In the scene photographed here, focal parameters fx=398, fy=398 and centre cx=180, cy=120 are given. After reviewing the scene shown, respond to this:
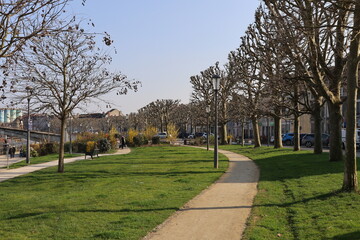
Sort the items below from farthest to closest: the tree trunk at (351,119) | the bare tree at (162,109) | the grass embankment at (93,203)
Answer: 1. the bare tree at (162,109)
2. the tree trunk at (351,119)
3. the grass embankment at (93,203)

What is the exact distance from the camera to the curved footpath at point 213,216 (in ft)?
21.9

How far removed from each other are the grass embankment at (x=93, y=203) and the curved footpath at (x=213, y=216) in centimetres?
30

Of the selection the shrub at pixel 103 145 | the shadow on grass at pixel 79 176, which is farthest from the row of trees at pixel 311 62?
the shrub at pixel 103 145

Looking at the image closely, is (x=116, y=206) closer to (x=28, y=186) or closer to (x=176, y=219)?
(x=176, y=219)

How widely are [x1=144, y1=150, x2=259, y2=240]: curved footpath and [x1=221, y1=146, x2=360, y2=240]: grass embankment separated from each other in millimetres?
277

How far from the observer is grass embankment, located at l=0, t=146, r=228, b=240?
22.9ft

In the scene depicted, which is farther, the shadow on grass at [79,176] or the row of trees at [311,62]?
the shadow on grass at [79,176]

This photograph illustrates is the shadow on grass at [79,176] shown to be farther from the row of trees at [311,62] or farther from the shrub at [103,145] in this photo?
the shrub at [103,145]

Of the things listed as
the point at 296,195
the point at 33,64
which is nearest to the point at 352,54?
the point at 296,195

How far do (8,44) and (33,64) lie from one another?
10.3m

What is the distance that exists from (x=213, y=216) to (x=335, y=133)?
1133 centimetres

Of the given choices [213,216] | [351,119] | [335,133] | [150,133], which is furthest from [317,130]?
[150,133]

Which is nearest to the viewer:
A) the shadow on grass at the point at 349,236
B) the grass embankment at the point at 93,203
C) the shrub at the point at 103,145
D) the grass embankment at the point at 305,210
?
the shadow on grass at the point at 349,236

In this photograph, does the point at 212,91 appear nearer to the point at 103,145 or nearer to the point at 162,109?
the point at 103,145
